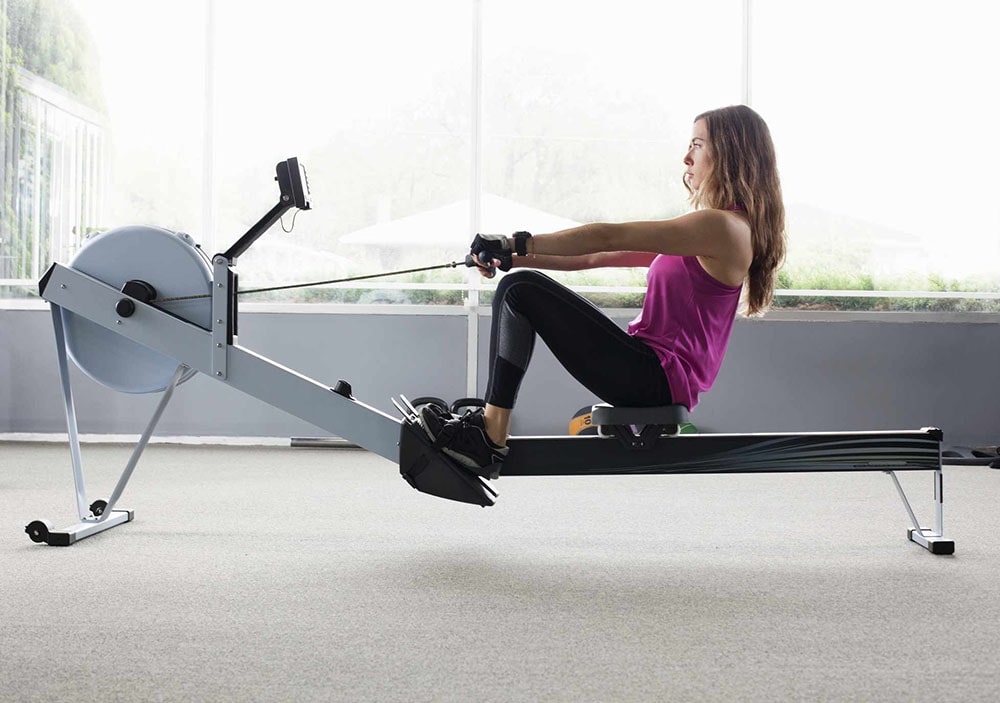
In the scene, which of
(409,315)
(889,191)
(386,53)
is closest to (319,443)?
(409,315)

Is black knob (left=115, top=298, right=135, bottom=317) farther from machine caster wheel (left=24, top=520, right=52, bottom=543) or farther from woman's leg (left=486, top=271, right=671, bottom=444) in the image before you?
woman's leg (left=486, top=271, right=671, bottom=444)

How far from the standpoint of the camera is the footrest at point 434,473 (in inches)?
97.9

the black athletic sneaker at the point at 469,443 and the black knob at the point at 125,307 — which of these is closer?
the black athletic sneaker at the point at 469,443

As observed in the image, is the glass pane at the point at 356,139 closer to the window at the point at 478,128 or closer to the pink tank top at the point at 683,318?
the window at the point at 478,128

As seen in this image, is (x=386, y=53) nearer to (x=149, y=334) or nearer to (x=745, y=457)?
(x=149, y=334)

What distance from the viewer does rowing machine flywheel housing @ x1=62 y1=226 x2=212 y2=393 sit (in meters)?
2.74

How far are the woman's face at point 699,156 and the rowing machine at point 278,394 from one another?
639 mm

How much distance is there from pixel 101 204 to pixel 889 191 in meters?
4.43

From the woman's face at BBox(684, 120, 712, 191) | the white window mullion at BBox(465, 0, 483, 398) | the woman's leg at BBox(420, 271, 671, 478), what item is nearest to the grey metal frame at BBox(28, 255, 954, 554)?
the woman's leg at BBox(420, 271, 671, 478)

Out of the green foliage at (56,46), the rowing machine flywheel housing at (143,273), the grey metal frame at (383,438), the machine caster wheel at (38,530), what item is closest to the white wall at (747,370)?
the green foliage at (56,46)

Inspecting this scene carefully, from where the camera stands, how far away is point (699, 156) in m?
2.59

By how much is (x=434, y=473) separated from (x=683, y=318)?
77 cm

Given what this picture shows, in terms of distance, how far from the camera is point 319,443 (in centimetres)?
Result: 503

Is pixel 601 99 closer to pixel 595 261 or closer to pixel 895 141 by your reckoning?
pixel 895 141
